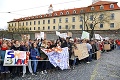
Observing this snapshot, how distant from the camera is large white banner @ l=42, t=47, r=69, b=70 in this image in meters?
11.8

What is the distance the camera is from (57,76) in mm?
10547

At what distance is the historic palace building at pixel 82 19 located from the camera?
6588 centimetres

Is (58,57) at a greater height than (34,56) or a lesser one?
lesser

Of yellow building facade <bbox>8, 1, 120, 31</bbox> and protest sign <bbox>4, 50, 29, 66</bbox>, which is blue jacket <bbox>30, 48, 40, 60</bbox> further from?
yellow building facade <bbox>8, 1, 120, 31</bbox>

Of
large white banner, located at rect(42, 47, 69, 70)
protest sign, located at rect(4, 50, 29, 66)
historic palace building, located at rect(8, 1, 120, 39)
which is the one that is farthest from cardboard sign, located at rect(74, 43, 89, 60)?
historic palace building, located at rect(8, 1, 120, 39)

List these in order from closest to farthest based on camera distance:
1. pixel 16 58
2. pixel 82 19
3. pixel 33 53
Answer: pixel 16 58 → pixel 33 53 → pixel 82 19

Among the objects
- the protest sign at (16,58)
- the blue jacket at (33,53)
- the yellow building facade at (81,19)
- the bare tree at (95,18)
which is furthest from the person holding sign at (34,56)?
the yellow building facade at (81,19)

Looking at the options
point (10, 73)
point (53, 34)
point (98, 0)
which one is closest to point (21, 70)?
point (10, 73)

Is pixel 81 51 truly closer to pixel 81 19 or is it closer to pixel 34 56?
pixel 34 56

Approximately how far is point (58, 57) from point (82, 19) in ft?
204

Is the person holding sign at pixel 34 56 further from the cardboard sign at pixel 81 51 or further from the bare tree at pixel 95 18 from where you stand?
the bare tree at pixel 95 18

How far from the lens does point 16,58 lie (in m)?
9.90

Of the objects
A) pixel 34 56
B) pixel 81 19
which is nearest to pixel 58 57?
pixel 34 56

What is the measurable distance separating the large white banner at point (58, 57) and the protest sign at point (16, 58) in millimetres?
1703
